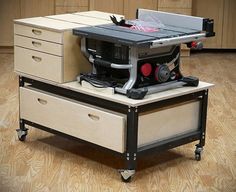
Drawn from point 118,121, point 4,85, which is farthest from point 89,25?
point 4,85

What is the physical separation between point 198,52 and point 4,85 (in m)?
2.19

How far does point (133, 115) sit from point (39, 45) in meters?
0.76

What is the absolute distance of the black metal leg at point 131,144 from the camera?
3.04 meters

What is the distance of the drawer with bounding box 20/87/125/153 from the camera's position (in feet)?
10.2

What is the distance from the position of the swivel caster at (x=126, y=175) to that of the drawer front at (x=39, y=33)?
76 centimetres

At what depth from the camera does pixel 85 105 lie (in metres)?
3.26

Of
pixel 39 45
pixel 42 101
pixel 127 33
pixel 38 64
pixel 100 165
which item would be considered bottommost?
pixel 100 165

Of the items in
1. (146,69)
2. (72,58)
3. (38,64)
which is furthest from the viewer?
(38,64)

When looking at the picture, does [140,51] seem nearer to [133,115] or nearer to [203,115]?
[133,115]

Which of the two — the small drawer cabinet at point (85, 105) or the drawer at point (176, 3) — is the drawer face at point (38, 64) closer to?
the small drawer cabinet at point (85, 105)

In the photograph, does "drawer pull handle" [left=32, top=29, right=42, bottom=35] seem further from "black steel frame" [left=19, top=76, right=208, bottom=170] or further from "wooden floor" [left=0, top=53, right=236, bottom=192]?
"wooden floor" [left=0, top=53, right=236, bottom=192]

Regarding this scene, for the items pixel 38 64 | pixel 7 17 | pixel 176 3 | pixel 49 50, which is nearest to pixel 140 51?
pixel 49 50

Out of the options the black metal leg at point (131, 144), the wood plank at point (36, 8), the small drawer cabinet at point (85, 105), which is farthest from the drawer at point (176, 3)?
the black metal leg at point (131, 144)

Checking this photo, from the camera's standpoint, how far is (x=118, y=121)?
3059mm
